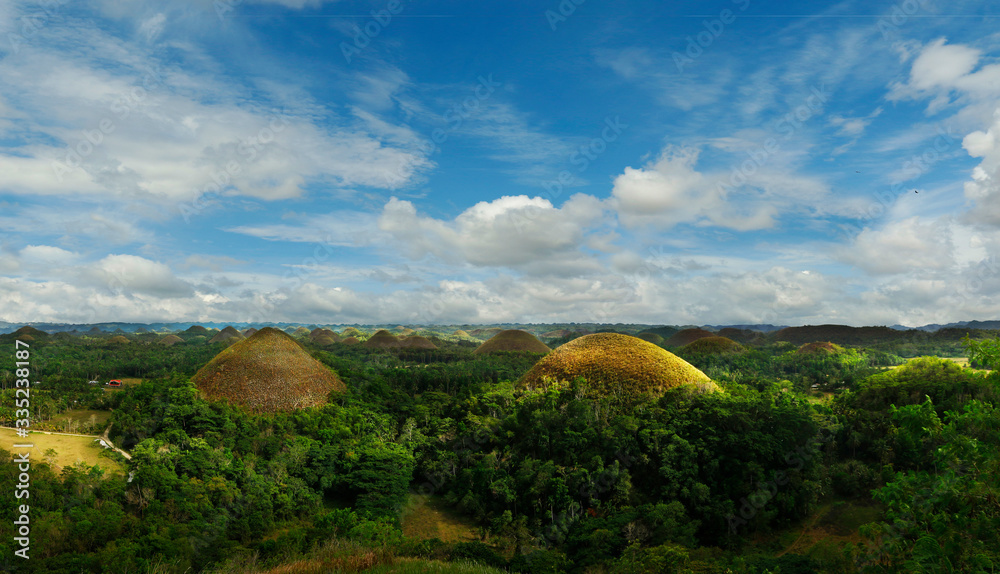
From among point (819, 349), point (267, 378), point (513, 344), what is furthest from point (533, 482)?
point (819, 349)

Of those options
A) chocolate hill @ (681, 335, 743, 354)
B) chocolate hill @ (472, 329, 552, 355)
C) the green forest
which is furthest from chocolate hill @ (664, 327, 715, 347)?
the green forest

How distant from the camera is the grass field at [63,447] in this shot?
19188 mm

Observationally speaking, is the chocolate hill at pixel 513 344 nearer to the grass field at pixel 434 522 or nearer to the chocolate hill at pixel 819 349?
the chocolate hill at pixel 819 349

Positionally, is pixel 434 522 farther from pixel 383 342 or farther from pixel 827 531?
pixel 383 342

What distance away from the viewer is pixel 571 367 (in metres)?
30.8

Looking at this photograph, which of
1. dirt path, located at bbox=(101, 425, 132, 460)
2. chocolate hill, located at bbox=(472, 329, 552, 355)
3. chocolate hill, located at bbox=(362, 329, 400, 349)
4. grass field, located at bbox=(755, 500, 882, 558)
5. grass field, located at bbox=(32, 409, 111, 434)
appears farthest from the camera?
chocolate hill, located at bbox=(362, 329, 400, 349)

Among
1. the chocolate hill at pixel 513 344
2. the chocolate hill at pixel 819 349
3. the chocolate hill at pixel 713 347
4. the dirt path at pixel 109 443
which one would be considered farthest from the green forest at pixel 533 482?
the chocolate hill at pixel 513 344

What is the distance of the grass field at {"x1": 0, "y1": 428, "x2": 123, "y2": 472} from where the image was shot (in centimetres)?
1919

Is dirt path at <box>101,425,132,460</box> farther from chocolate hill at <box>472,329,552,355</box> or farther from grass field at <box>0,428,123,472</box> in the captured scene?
chocolate hill at <box>472,329,552,355</box>

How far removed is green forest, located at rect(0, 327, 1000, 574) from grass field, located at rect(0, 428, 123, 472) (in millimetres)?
380

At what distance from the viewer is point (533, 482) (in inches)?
787

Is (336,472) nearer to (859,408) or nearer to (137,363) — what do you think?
(859,408)

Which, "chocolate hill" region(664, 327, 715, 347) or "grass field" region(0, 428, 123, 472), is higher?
Answer: "chocolate hill" region(664, 327, 715, 347)

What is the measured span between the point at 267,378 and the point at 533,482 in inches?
742
